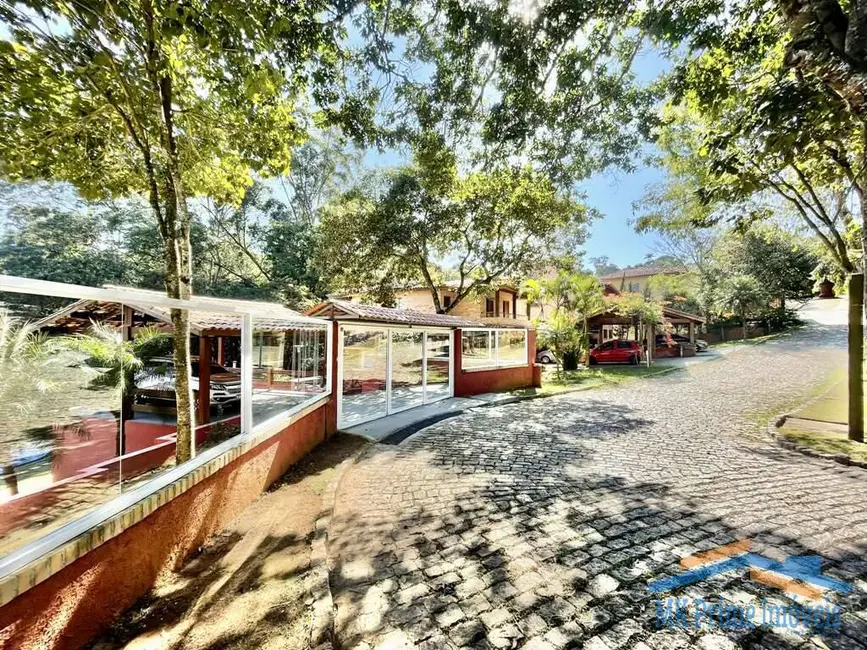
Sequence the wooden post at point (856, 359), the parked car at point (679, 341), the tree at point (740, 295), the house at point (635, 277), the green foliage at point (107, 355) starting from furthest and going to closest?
the house at point (635, 277) < the tree at point (740, 295) < the parked car at point (679, 341) < the wooden post at point (856, 359) < the green foliage at point (107, 355)

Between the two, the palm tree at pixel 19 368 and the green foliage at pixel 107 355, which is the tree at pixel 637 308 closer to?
the green foliage at pixel 107 355

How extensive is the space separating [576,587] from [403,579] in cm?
152

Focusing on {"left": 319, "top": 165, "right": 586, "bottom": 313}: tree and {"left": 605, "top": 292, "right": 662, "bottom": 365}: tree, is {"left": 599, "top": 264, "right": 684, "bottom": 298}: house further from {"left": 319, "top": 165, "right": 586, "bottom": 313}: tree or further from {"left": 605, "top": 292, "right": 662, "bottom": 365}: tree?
{"left": 319, "top": 165, "right": 586, "bottom": 313}: tree

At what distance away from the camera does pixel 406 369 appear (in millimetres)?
11039

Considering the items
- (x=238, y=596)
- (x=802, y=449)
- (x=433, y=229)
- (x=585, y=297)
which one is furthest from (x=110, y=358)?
(x=585, y=297)

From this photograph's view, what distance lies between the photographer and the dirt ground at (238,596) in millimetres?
2760

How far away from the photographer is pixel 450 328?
41.9 ft

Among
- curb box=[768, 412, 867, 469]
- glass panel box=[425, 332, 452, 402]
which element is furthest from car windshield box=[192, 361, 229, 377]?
curb box=[768, 412, 867, 469]

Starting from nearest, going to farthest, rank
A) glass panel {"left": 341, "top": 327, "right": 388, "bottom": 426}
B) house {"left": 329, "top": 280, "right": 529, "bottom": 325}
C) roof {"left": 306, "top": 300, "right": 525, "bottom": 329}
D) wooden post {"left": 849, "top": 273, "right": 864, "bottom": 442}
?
1. wooden post {"left": 849, "top": 273, "right": 864, "bottom": 442}
2. roof {"left": 306, "top": 300, "right": 525, "bottom": 329}
3. glass panel {"left": 341, "top": 327, "right": 388, "bottom": 426}
4. house {"left": 329, "top": 280, "right": 529, "bottom": 325}

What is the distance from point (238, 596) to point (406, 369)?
7.91 metres

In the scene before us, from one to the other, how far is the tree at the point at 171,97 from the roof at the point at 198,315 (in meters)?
0.39

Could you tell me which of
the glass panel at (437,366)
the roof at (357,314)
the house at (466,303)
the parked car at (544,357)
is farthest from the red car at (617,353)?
the roof at (357,314)

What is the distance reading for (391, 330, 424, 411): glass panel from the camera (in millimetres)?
10523

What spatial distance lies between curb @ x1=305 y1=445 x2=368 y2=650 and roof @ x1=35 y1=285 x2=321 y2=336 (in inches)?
106
